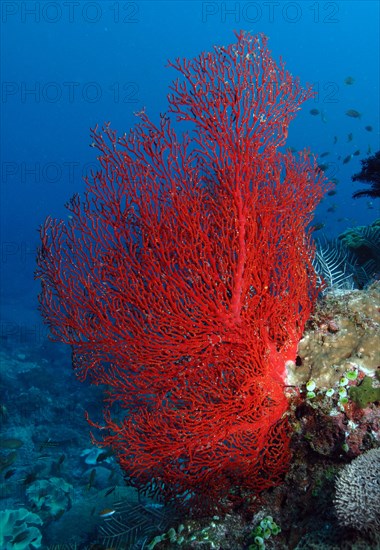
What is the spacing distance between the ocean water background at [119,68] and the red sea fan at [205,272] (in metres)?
106

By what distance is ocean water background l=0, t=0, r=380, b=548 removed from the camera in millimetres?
115438

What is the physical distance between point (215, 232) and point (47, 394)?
13.3 m

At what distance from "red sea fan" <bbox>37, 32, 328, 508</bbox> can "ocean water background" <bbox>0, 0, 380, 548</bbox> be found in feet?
347

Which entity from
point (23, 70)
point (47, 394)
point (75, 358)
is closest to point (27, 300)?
point (47, 394)

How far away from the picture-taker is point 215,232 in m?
3.87

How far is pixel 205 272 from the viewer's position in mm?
3615

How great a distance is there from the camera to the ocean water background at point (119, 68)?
115438 millimetres

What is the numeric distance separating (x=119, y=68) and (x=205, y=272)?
15174 centimetres
